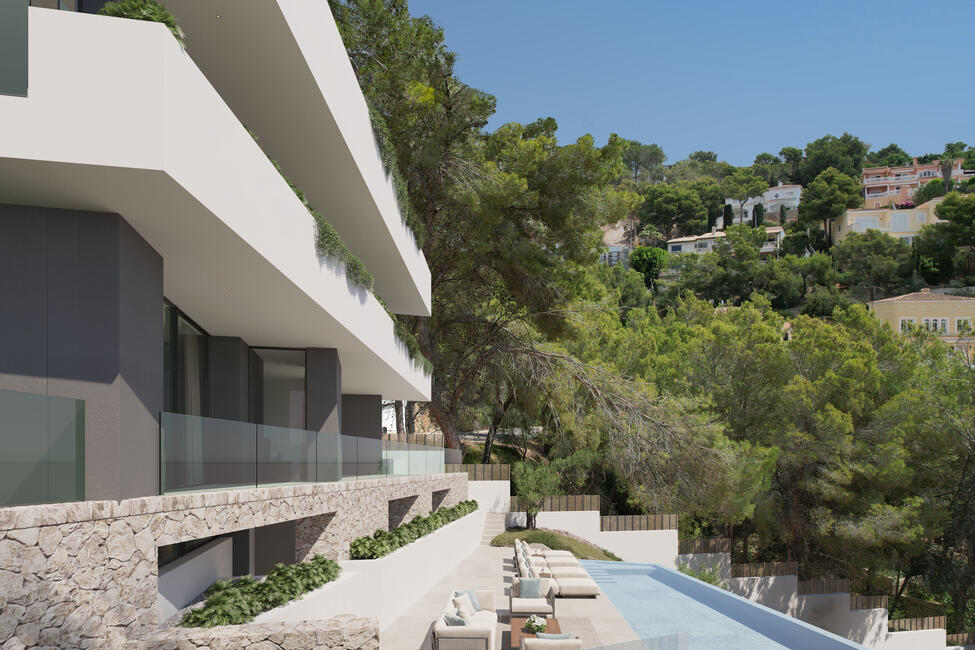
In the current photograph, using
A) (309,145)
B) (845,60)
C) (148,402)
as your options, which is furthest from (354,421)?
(845,60)

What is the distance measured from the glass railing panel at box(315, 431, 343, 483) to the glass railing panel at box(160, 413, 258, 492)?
285 cm

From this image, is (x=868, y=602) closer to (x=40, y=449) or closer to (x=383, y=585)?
(x=383, y=585)

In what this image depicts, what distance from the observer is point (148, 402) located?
9227mm

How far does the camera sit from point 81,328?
27.3 ft

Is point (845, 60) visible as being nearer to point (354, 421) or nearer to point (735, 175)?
point (735, 175)

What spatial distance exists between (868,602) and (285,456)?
92.8 feet

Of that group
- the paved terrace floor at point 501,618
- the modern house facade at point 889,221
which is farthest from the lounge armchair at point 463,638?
the modern house facade at point 889,221

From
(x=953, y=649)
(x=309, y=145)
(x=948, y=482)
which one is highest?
(x=309, y=145)

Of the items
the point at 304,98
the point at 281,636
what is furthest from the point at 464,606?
the point at 304,98

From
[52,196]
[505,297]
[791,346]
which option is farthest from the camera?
[791,346]

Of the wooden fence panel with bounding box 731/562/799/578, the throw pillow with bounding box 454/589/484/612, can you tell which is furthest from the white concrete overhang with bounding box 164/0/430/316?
the wooden fence panel with bounding box 731/562/799/578

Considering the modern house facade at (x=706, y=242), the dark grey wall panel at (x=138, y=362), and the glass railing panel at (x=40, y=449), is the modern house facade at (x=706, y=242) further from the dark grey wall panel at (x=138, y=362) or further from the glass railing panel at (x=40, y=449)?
the glass railing panel at (x=40, y=449)

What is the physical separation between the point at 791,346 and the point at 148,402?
103 ft

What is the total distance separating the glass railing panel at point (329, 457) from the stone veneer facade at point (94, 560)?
3.09 metres
